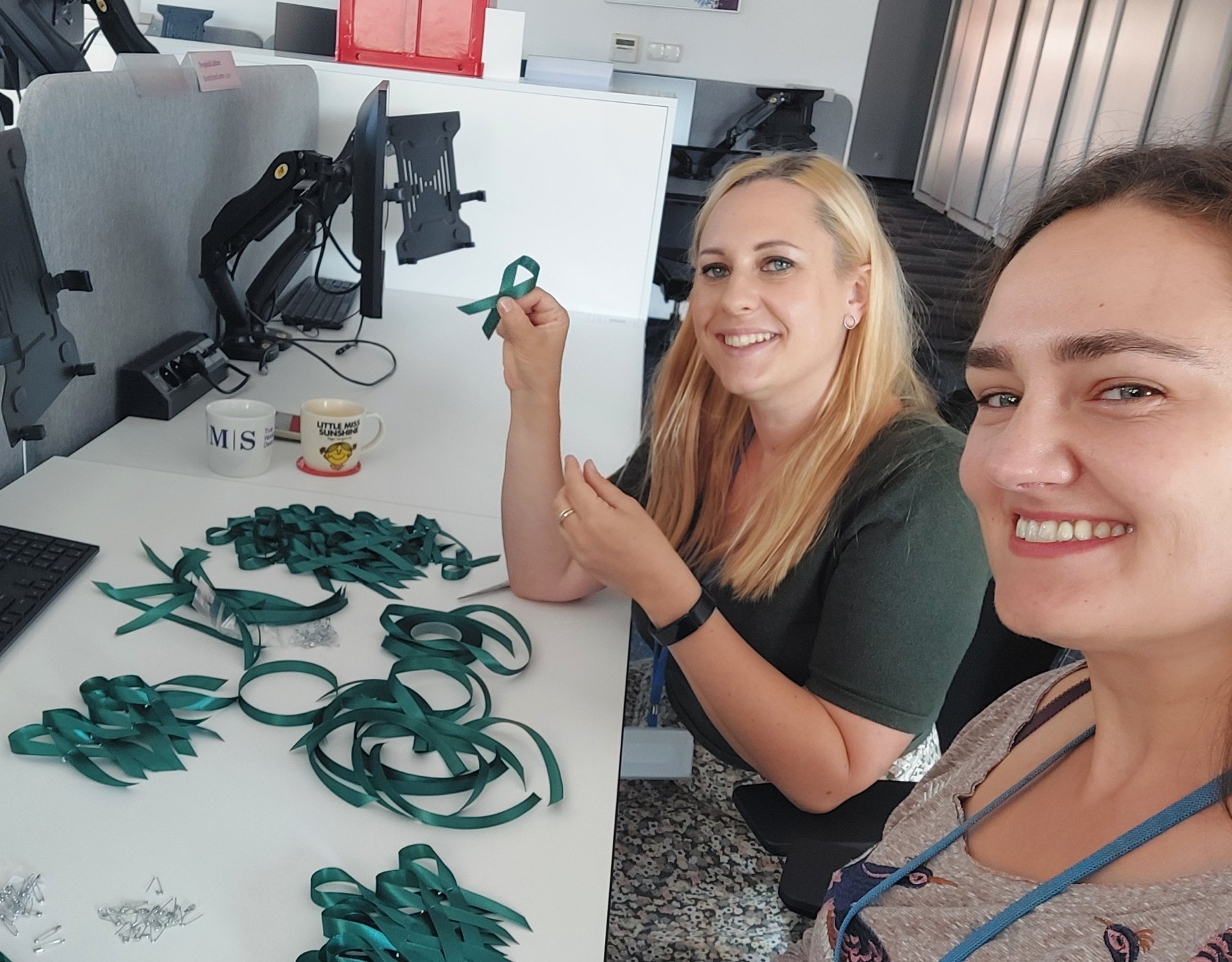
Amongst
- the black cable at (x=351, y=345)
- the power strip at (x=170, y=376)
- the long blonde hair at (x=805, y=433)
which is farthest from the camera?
the black cable at (x=351, y=345)

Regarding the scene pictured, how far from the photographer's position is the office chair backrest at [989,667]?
48.3 inches

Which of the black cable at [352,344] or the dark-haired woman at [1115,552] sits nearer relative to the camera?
the dark-haired woman at [1115,552]

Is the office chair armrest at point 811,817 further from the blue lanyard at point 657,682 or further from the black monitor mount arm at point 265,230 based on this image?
the black monitor mount arm at point 265,230

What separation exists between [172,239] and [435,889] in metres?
1.27

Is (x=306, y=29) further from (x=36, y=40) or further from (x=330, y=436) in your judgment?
(x=330, y=436)

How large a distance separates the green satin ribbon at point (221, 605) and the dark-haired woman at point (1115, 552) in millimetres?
601

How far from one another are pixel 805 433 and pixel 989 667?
343 mm

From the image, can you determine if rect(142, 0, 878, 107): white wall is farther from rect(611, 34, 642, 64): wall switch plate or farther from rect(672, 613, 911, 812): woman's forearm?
rect(672, 613, 911, 812): woman's forearm

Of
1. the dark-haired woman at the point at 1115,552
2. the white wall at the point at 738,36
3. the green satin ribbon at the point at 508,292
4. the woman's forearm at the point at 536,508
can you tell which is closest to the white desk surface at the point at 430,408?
the woman's forearm at the point at 536,508

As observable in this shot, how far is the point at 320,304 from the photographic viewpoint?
2242 millimetres

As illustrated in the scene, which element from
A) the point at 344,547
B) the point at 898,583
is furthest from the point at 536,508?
the point at 898,583

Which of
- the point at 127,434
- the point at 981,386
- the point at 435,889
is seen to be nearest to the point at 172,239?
the point at 127,434

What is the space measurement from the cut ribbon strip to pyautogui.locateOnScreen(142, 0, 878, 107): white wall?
4.91 m

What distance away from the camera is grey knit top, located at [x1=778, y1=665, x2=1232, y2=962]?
1.78 ft
